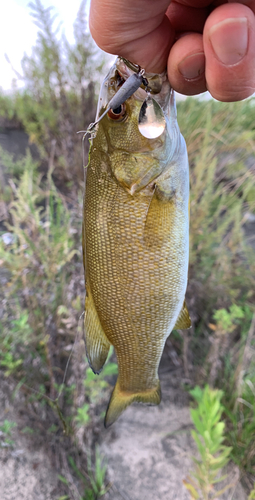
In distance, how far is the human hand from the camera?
495 mm

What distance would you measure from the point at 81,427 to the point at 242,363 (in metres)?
0.91

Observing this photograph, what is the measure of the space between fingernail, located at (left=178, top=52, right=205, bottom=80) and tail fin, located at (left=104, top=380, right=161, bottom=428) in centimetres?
90

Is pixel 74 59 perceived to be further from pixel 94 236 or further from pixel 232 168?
pixel 94 236

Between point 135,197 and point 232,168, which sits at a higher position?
point 232,168

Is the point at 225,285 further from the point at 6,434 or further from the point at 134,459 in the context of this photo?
the point at 6,434

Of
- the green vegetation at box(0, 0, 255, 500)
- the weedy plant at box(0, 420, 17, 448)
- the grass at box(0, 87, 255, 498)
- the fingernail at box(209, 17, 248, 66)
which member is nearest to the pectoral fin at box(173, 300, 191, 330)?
the green vegetation at box(0, 0, 255, 500)

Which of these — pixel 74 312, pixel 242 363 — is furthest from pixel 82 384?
pixel 242 363

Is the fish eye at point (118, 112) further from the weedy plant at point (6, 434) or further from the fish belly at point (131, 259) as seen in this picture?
the weedy plant at point (6, 434)

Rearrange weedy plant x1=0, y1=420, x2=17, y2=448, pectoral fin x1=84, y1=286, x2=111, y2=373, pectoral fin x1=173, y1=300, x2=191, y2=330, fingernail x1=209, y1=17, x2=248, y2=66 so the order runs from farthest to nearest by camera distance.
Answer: weedy plant x1=0, y1=420, x2=17, y2=448 → pectoral fin x1=173, y1=300, x2=191, y2=330 → pectoral fin x1=84, y1=286, x2=111, y2=373 → fingernail x1=209, y1=17, x2=248, y2=66

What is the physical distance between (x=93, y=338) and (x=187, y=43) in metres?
0.78

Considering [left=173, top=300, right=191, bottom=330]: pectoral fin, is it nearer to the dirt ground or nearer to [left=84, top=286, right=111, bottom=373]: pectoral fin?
[left=84, top=286, right=111, bottom=373]: pectoral fin

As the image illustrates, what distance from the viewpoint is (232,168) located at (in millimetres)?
2381

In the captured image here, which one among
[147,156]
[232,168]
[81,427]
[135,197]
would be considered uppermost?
[232,168]

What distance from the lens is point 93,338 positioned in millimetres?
763
